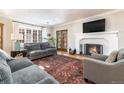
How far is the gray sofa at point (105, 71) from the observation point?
1439mm

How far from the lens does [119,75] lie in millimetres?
1438

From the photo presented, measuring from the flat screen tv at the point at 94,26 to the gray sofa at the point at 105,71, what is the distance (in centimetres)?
233

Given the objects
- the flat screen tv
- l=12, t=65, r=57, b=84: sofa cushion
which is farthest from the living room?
l=12, t=65, r=57, b=84: sofa cushion

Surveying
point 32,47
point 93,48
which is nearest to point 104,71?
point 93,48

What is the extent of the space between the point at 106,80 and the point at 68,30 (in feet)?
15.2

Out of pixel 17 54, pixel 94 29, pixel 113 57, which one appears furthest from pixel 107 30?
pixel 17 54

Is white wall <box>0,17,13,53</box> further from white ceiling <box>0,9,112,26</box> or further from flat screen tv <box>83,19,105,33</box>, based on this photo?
flat screen tv <box>83,19,105,33</box>

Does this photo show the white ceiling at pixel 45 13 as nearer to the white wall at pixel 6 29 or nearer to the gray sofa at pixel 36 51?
the white wall at pixel 6 29

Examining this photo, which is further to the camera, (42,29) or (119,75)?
(42,29)

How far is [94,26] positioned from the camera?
13.4ft

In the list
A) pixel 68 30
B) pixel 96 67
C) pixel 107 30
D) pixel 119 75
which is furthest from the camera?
pixel 68 30

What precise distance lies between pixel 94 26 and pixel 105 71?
2860 mm

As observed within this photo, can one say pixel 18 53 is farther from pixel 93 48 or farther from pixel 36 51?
pixel 93 48
